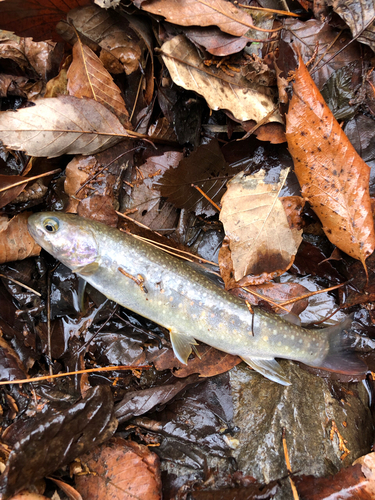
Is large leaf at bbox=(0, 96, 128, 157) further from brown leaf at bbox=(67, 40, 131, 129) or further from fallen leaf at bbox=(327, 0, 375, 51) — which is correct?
fallen leaf at bbox=(327, 0, 375, 51)

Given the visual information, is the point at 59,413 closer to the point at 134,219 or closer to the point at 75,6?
the point at 134,219

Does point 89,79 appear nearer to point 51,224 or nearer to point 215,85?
point 215,85

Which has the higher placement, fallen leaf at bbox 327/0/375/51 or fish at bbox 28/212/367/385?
fallen leaf at bbox 327/0/375/51

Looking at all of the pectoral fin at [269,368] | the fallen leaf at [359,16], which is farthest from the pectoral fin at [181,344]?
the fallen leaf at [359,16]

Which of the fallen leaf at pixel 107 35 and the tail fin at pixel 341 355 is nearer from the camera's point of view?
the fallen leaf at pixel 107 35

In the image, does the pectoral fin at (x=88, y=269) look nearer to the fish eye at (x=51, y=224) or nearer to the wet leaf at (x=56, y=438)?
the fish eye at (x=51, y=224)

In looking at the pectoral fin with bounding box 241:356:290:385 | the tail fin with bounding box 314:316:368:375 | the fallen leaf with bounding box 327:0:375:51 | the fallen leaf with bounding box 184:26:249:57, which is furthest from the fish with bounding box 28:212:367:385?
the fallen leaf with bounding box 327:0:375:51
